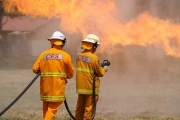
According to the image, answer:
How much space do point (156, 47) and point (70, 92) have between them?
10220 millimetres

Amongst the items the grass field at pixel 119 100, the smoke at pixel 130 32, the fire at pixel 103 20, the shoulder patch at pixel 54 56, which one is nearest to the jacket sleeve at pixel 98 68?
the shoulder patch at pixel 54 56

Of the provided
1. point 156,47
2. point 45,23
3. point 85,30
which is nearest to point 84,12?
point 85,30

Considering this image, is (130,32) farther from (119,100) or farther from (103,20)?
(119,100)

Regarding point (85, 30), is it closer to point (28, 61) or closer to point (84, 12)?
point (84, 12)

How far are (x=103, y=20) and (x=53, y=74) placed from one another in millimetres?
8954

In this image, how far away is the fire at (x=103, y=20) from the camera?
14.2 metres

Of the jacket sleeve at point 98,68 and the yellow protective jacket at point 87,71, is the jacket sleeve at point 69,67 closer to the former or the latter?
the yellow protective jacket at point 87,71

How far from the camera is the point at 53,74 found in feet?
21.9

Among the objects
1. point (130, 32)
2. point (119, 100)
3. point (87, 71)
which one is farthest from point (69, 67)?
point (130, 32)

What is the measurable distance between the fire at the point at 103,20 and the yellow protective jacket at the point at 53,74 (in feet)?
23.9

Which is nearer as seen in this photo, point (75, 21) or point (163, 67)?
point (75, 21)

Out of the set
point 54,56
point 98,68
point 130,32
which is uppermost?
point 130,32

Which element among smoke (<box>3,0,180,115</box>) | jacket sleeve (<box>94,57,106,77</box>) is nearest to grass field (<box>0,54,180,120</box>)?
smoke (<box>3,0,180,115</box>)

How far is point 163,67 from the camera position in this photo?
20.7m
